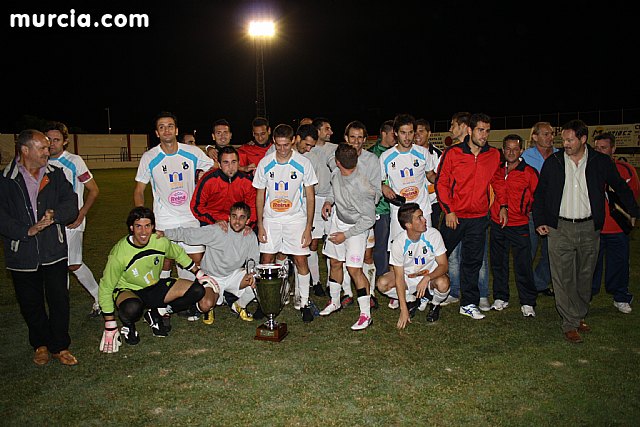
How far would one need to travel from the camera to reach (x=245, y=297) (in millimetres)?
5844

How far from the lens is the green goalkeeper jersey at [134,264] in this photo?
4.93 meters

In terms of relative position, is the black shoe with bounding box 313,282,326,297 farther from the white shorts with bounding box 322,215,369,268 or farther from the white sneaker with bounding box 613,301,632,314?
the white sneaker with bounding box 613,301,632,314

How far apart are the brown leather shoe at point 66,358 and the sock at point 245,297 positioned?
177 cm

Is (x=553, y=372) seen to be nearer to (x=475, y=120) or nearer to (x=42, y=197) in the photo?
(x=475, y=120)

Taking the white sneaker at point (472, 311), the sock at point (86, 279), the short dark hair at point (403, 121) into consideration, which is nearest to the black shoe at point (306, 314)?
the white sneaker at point (472, 311)

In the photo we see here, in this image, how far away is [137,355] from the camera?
4.83 m

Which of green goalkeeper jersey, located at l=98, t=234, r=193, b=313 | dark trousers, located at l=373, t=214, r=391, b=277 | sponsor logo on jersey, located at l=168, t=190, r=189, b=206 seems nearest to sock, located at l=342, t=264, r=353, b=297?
dark trousers, located at l=373, t=214, r=391, b=277

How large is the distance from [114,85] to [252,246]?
81.9m

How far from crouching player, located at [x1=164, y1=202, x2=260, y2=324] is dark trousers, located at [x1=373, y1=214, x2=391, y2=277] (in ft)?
5.03

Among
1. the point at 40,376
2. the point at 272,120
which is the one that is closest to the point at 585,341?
the point at 40,376

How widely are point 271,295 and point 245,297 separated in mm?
792

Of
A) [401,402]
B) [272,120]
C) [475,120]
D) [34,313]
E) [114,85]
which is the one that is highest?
[114,85]

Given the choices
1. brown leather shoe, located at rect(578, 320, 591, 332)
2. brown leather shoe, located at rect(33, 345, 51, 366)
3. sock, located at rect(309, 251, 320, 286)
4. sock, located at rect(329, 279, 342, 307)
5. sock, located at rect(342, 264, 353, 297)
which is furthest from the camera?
sock, located at rect(309, 251, 320, 286)

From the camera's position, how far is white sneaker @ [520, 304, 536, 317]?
18.8ft
